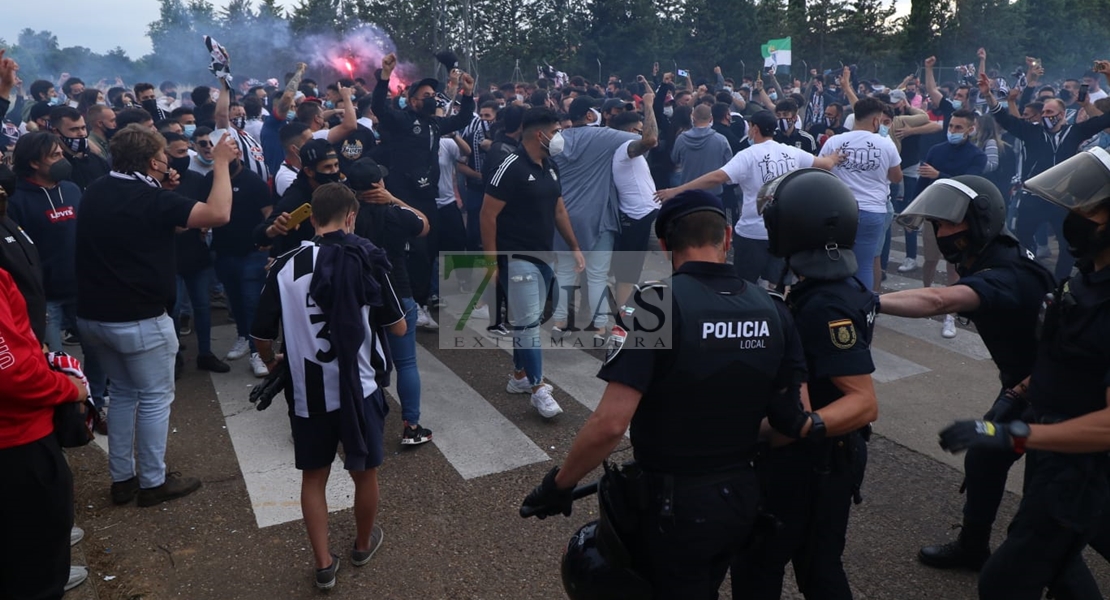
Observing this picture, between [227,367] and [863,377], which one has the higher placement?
[863,377]

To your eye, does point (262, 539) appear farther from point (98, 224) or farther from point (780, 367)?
point (780, 367)

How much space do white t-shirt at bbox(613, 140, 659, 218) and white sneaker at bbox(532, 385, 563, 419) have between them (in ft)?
7.62

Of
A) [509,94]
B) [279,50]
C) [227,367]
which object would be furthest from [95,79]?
[227,367]

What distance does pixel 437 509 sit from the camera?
180 inches

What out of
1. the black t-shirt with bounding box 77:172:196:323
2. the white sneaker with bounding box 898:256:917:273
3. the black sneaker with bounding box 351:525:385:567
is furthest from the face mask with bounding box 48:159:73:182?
the white sneaker with bounding box 898:256:917:273

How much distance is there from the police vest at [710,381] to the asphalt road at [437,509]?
1.54m

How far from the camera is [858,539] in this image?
4.22 m

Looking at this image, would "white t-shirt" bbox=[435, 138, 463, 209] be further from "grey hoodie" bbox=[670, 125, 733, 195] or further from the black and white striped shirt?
the black and white striped shirt

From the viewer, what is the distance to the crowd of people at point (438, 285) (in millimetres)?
2730

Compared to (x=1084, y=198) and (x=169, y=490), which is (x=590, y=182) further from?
(x=1084, y=198)

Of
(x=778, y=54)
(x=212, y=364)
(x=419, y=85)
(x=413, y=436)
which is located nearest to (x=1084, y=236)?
(x=413, y=436)

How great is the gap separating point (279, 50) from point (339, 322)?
44.0 m

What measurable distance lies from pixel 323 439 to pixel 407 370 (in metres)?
1.50

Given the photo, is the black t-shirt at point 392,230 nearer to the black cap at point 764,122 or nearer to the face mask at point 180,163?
the face mask at point 180,163
